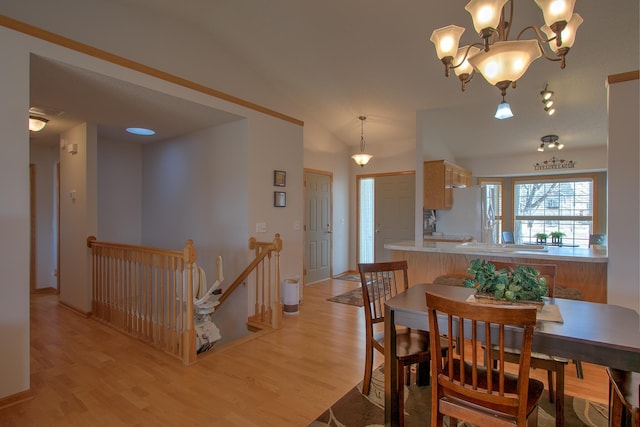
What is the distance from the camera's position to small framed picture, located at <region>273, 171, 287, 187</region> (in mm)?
4355

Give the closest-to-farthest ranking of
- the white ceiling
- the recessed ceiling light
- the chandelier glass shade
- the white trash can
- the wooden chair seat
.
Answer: the wooden chair seat → the chandelier glass shade → the white ceiling → the white trash can → the recessed ceiling light

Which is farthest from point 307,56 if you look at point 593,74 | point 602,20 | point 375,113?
point 593,74

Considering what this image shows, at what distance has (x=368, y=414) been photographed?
2.17m

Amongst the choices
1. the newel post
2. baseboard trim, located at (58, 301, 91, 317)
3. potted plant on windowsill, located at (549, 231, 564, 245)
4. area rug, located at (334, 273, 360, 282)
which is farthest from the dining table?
potted plant on windowsill, located at (549, 231, 564, 245)

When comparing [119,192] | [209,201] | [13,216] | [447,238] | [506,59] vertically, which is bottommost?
[447,238]

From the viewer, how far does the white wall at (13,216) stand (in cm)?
224

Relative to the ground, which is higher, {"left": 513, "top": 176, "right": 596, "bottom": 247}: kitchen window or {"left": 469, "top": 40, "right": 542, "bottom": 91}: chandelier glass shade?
{"left": 469, "top": 40, "right": 542, "bottom": 91}: chandelier glass shade

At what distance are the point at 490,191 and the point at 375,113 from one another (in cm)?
227

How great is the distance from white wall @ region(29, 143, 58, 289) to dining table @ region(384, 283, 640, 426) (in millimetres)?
5871

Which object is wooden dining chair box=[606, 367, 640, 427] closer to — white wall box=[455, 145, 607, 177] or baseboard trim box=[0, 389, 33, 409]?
baseboard trim box=[0, 389, 33, 409]

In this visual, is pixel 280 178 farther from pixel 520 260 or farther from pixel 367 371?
pixel 520 260

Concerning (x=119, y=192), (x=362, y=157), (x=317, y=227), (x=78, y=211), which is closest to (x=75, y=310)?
(x=78, y=211)

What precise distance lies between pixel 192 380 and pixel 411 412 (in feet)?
5.39

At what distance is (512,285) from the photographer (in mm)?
1757
